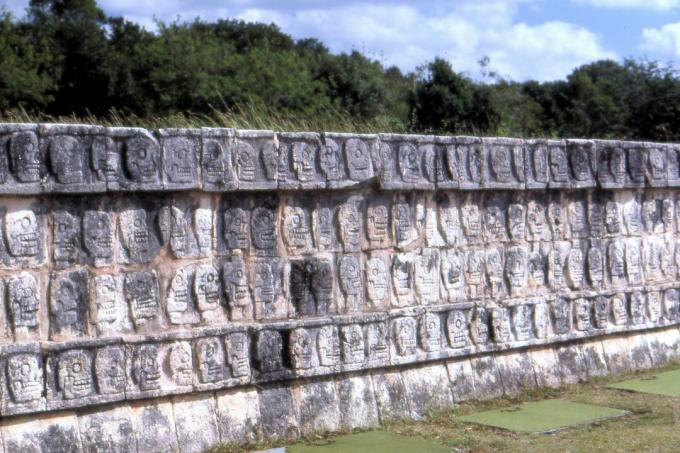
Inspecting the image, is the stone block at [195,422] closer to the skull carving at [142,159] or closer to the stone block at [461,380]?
the skull carving at [142,159]

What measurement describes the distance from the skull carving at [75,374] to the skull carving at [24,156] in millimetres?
901

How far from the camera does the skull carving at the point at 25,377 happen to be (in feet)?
16.1

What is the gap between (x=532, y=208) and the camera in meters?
7.78

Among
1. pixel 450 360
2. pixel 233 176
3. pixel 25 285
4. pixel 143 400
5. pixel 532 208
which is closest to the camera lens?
pixel 25 285

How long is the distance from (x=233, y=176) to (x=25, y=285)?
1.36 meters

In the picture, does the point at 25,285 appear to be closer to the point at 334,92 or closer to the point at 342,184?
the point at 342,184

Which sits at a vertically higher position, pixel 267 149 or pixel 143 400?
pixel 267 149

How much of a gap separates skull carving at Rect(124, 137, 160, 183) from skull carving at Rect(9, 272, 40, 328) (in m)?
0.77

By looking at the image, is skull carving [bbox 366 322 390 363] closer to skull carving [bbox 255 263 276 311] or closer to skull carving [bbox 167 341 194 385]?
skull carving [bbox 255 263 276 311]

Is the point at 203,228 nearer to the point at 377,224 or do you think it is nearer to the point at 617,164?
the point at 377,224

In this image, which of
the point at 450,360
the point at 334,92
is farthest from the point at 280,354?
the point at 334,92

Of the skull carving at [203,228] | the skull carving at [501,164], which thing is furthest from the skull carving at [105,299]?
the skull carving at [501,164]

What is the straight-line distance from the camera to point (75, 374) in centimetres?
514

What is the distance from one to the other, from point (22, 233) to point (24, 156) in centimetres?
38
